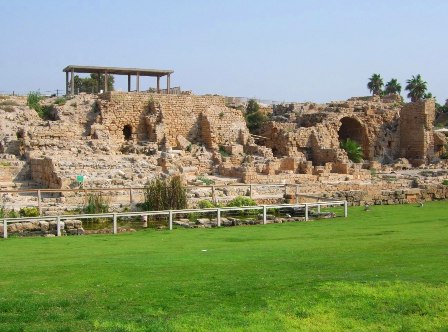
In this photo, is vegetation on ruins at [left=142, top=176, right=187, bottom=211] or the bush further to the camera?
the bush

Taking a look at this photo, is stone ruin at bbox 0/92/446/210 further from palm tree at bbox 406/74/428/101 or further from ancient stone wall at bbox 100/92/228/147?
palm tree at bbox 406/74/428/101

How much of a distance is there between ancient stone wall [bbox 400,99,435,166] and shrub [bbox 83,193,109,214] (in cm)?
2659

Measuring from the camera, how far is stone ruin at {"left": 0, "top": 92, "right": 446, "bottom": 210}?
1111 inches

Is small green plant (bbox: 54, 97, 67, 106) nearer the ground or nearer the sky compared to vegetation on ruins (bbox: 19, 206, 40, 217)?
nearer the sky

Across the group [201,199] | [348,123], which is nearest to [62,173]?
[201,199]

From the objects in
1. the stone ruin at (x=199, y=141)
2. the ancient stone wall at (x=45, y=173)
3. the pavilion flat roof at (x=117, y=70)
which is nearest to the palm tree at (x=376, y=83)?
the stone ruin at (x=199, y=141)

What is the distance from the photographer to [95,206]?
65.0 ft

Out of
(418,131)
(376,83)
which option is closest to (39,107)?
(418,131)

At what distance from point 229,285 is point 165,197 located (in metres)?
12.0

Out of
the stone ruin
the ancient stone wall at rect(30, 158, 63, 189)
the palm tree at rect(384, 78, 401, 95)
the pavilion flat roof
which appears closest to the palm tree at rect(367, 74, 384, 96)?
the palm tree at rect(384, 78, 401, 95)

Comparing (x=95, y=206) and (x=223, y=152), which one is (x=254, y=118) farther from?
(x=95, y=206)

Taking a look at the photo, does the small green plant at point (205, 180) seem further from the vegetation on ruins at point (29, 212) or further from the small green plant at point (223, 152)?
the vegetation on ruins at point (29, 212)

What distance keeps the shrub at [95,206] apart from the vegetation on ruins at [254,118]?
2211 cm

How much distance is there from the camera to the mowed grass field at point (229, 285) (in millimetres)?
7223
